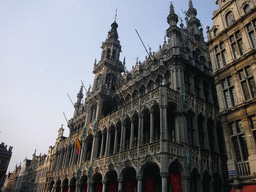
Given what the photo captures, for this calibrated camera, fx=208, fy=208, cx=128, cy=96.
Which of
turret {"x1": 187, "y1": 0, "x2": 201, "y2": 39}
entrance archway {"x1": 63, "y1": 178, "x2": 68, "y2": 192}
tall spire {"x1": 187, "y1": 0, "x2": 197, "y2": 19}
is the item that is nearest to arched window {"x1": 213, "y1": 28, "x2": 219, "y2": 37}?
turret {"x1": 187, "y1": 0, "x2": 201, "y2": 39}

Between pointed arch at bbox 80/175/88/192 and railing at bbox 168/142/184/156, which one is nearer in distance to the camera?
railing at bbox 168/142/184/156

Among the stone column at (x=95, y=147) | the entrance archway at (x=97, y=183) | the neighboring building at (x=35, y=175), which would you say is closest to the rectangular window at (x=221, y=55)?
the stone column at (x=95, y=147)

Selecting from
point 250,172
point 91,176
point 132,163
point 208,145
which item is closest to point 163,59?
point 208,145

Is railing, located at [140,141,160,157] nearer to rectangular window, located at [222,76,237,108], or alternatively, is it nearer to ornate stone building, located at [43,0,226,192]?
ornate stone building, located at [43,0,226,192]

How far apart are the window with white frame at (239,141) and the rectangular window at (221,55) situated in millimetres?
6207

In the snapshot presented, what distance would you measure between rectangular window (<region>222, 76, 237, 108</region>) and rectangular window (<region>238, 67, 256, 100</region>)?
114 cm

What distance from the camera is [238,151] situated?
55.9 feet

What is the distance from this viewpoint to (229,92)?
18.9 m

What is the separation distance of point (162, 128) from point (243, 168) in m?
7.27

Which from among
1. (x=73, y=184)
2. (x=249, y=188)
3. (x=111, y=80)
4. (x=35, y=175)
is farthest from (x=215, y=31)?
(x=35, y=175)

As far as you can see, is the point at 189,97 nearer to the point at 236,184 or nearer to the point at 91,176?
the point at 236,184

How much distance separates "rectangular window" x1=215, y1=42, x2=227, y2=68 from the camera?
2050 cm

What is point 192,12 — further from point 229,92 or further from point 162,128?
point 162,128

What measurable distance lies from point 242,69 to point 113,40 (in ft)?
93.7
